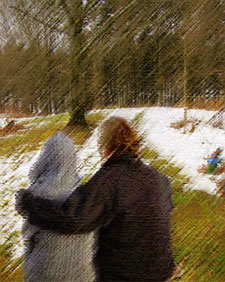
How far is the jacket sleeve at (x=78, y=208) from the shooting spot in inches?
29.4

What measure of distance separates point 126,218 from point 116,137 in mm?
310

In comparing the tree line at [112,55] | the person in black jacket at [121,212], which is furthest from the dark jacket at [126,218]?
the tree line at [112,55]

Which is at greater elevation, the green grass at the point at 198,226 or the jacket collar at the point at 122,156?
the jacket collar at the point at 122,156

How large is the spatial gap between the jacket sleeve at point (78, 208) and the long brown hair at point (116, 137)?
0.08m

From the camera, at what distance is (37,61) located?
756 millimetres

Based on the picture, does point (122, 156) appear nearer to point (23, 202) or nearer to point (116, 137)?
point (116, 137)

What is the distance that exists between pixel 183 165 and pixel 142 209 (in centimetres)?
23

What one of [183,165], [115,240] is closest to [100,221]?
[115,240]

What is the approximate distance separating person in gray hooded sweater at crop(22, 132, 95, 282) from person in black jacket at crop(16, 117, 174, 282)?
0.03 metres

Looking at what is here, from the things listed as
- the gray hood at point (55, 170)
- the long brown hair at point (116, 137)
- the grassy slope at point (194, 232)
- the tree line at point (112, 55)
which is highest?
the tree line at point (112, 55)

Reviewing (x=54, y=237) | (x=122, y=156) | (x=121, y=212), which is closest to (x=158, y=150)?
(x=122, y=156)

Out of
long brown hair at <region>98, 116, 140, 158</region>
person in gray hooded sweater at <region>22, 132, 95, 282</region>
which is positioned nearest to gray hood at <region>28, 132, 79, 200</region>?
person in gray hooded sweater at <region>22, 132, 95, 282</region>

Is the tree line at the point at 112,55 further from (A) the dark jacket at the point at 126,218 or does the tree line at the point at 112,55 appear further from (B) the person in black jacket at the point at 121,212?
(A) the dark jacket at the point at 126,218

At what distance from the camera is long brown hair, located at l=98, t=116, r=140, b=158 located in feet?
2.53
